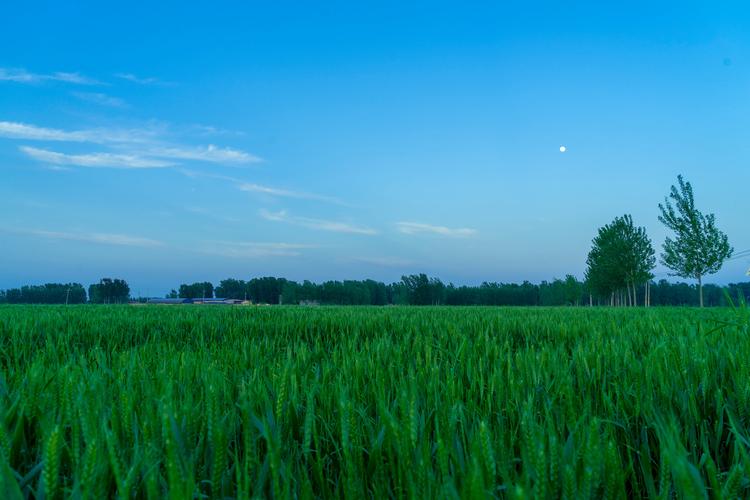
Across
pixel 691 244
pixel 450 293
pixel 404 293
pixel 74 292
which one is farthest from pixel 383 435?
pixel 74 292

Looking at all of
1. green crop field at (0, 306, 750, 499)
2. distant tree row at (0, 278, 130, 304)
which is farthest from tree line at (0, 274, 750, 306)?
green crop field at (0, 306, 750, 499)

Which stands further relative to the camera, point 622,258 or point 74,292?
point 74,292

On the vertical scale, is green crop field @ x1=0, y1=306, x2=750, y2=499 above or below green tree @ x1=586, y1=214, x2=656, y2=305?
below

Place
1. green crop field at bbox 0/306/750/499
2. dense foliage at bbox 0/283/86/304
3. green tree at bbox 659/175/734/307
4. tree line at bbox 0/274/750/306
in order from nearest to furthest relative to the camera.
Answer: green crop field at bbox 0/306/750/499 < green tree at bbox 659/175/734/307 < tree line at bbox 0/274/750/306 < dense foliage at bbox 0/283/86/304

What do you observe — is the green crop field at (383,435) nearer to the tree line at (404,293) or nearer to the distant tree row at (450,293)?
the tree line at (404,293)

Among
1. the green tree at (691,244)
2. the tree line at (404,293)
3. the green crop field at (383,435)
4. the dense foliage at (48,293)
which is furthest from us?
the dense foliage at (48,293)

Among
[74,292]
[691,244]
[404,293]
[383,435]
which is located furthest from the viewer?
[74,292]

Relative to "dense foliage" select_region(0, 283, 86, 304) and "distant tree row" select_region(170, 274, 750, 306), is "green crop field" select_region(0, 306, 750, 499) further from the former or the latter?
"dense foliage" select_region(0, 283, 86, 304)

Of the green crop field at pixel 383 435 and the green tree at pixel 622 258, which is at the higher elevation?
the green tree at pixel 622 258

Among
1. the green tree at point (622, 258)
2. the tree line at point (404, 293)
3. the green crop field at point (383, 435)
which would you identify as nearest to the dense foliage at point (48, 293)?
the tree line at point (404, 293)

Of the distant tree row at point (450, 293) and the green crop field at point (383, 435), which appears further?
the distant tree row at point (450, 293)

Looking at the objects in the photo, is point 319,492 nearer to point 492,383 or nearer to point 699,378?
point 492,383

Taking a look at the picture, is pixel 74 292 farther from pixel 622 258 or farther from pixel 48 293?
pixel 622 258

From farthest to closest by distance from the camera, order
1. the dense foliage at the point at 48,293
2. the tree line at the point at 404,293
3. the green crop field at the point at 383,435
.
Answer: the dense foliage at the point at 48,293 < the tree line at the point at 404,293 < the green crop field at the point at 383,435
